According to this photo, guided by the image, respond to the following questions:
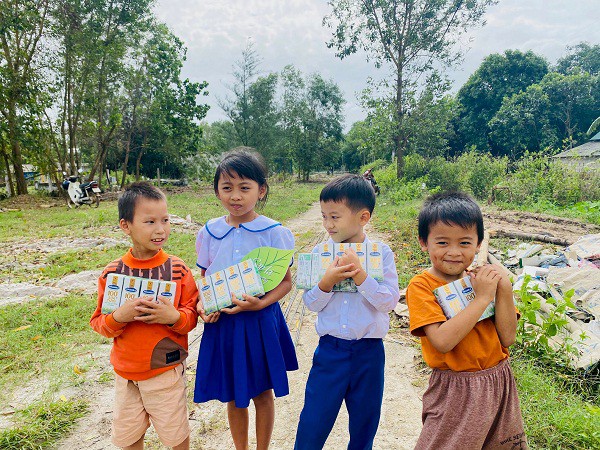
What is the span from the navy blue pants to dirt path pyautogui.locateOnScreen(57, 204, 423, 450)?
0.77 m

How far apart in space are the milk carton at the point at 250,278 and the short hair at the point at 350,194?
492mm

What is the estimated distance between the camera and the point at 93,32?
1405 cm

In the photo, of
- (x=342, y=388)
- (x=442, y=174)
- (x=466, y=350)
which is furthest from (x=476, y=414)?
(x=442, y=174)

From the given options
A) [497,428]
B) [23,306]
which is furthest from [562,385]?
[23,306]

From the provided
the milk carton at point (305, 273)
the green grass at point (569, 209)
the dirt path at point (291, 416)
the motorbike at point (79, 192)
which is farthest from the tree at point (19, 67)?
the green grass at point (569, 209)

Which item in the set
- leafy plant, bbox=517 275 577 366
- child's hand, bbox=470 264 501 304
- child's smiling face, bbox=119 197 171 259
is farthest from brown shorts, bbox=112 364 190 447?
leafy plant, bbox=517 275 577 366

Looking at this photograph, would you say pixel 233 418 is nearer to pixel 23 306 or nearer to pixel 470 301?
pixel 470 301

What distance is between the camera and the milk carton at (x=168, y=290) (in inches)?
70.0

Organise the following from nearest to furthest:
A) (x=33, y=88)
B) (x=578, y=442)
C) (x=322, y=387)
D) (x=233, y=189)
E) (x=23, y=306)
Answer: (x=322, y=387) → (x=233, y=189) → (x=578, y=442) → (x=23, y=306) → (x=33, y=88)

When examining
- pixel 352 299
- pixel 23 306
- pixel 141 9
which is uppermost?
pixel 141 9

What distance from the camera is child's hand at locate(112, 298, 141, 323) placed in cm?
171

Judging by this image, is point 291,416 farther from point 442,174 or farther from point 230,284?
point 442,174

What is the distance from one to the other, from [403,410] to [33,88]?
654 inches

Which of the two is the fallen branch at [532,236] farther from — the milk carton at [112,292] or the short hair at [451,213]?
the milk carton at [112,292]
